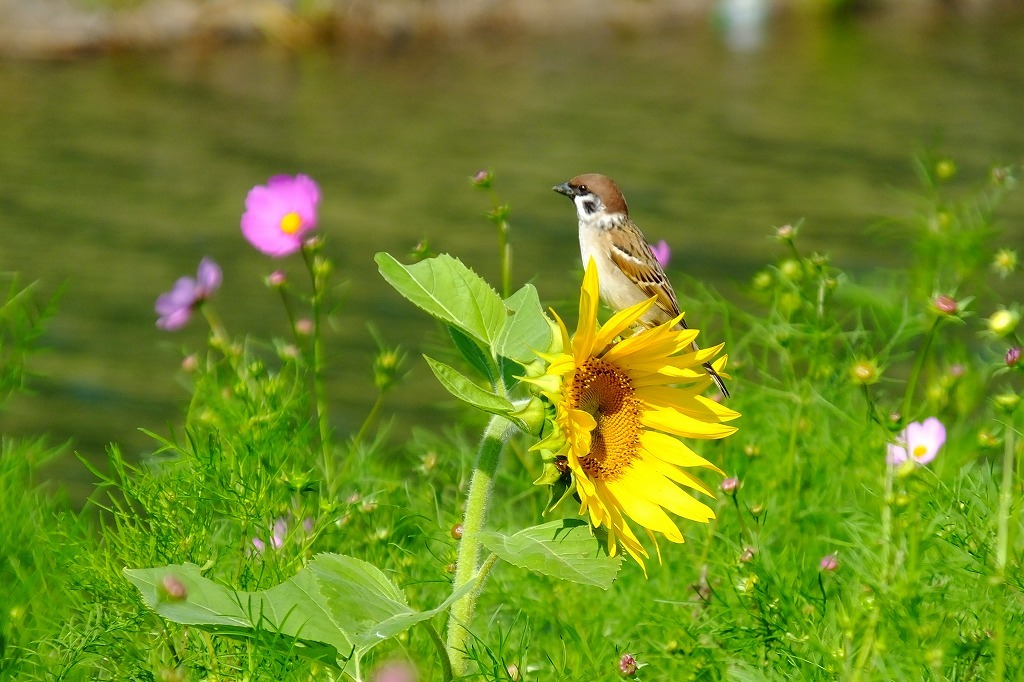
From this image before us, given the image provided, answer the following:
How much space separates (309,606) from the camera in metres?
2.11

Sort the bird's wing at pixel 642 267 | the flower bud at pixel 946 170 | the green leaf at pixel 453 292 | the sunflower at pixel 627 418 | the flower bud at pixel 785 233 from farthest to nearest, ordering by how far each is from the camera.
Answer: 1. the flower bud at pixel 946 170
2. the bird's wing at pixel 642 267
3. the flower bud at pixel 785 233
4. the green leaf at pixel 453 292
5. the sunflower at pixel 627 418

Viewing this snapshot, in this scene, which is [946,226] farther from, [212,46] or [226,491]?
[212,46]

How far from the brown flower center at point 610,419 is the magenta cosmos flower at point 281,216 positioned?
123 centimetres

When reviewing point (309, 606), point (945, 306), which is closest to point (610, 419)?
point (309, 606)

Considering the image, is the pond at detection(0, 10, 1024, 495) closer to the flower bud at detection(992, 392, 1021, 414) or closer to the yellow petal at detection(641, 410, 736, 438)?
the flower bud at detection(992, 392, 1021, 414)

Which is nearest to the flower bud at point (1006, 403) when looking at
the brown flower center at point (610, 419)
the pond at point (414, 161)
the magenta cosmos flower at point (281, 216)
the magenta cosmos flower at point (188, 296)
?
the brown flower center at point (610, 419)

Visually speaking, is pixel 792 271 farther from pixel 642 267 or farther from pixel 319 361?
pixel 319 361

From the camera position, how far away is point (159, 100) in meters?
10.2

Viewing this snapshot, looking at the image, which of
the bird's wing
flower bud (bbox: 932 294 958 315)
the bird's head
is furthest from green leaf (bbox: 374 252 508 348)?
the bird's wing

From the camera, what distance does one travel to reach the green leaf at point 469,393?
191cm

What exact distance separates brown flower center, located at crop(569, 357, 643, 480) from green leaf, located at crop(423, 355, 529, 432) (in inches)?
4.2

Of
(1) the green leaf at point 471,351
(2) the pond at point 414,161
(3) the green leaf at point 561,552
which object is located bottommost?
(2) the pond at point 414,161

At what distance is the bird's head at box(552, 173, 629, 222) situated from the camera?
11.0ft

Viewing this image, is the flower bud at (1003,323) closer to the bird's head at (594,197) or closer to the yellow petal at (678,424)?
the yellow petal at (678,424)
